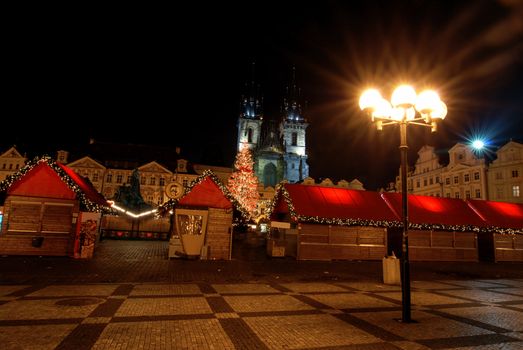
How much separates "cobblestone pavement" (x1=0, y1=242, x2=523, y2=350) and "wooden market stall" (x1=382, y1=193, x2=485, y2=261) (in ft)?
30.4

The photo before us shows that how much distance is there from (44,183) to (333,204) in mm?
16358

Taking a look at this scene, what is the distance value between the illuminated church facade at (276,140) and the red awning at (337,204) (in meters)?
61.3

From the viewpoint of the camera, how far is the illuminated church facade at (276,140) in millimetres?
88062

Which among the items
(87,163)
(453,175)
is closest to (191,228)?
(453,175)

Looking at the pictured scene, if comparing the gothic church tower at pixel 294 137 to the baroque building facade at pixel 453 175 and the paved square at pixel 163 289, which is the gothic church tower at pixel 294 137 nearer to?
the baroque building facade at pixel 453 175

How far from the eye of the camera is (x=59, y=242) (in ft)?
55.7

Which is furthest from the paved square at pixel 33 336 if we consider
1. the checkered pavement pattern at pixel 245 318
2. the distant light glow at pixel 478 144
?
the distant light glow at pixel 478 144

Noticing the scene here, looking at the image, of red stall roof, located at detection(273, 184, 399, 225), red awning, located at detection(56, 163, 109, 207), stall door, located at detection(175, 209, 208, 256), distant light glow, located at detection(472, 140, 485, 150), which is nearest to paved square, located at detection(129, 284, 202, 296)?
stall door, located at detection(175, 209, 208, 256)

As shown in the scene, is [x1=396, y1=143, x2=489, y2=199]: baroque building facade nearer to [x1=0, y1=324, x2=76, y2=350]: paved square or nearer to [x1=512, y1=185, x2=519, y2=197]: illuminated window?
[x1=512, y1=185, x2=519, y2=197]: illuminated window

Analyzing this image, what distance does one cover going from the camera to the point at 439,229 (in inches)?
885

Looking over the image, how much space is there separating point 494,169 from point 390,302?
4731 centimetres

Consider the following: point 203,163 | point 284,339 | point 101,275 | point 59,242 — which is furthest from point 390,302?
point 203,163

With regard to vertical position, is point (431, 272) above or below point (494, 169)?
below

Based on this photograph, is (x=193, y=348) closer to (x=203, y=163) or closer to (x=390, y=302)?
(x=390, y=302)
